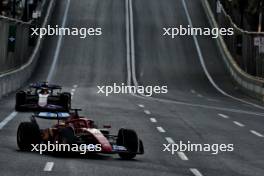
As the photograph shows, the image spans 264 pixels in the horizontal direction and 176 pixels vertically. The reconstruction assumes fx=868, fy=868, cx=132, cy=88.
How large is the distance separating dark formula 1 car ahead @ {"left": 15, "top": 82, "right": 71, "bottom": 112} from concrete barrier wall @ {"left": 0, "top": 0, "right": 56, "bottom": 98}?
7.63 meters

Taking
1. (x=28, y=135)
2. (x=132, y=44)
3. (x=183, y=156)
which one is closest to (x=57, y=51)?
(x=132, y=44)

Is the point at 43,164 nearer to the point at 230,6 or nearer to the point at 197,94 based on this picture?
the point at 197,94

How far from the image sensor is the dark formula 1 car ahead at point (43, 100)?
3083 centimetres

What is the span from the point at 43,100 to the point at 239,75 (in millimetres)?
27436

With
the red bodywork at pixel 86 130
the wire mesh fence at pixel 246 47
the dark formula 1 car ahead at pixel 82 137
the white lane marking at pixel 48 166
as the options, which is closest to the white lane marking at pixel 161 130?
the dark formula 1 car ahead at pixel 82 137

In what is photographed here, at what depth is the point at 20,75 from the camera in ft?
168

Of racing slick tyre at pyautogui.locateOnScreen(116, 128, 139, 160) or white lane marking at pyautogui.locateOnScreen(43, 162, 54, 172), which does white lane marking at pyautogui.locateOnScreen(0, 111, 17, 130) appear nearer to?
racing slick tyre at pyautogui.locateOnScreen(116, 128, 139, 160)

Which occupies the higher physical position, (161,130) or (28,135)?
(28,135)

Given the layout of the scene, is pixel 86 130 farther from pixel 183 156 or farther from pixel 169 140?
pixel 169 140

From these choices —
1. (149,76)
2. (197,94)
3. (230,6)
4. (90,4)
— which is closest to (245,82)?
(197,94)

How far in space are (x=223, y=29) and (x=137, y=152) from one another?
5782 centimetres

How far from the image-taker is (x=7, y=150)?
63.7 feet

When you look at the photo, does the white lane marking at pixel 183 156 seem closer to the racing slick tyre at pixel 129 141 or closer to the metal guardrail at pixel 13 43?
the racing slick tyre at pixel 129 141

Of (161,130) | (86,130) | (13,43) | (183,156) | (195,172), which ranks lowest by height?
(161,130)
